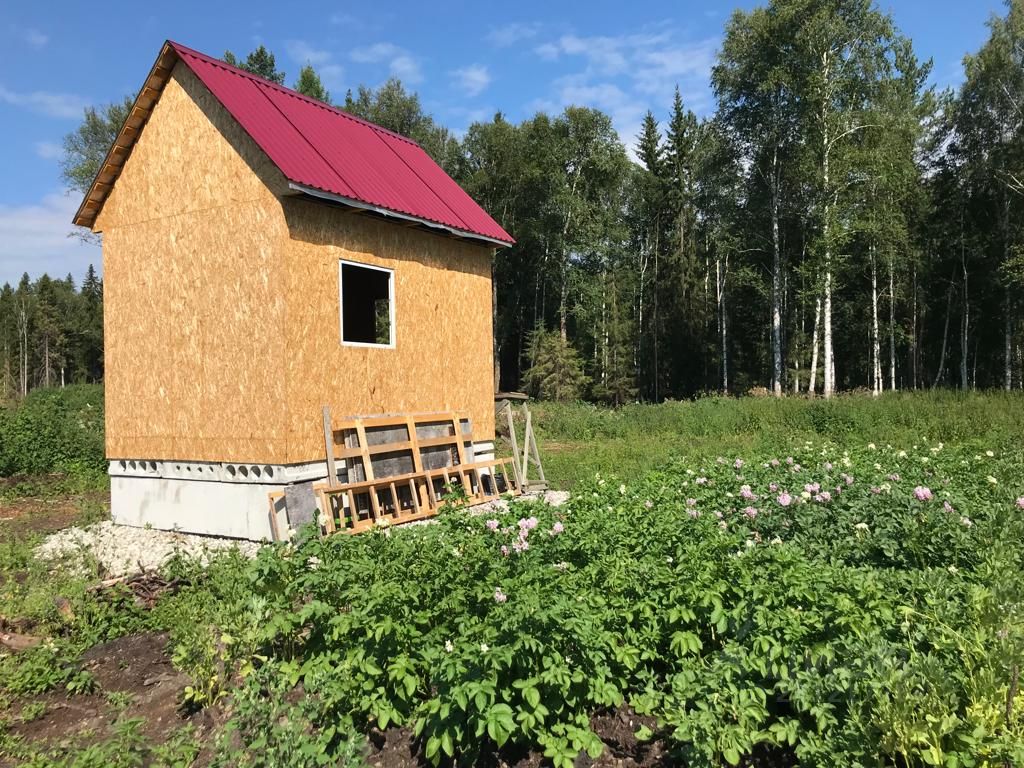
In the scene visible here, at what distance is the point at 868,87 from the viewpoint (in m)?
23.3

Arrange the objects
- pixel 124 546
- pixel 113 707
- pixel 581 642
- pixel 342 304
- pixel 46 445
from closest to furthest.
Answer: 1. pixel 581 642
2. pixel 113 707
3. pixel 124 546
4. pixel 342 304
5. pixel 46 445

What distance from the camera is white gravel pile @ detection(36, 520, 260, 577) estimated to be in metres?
6.98

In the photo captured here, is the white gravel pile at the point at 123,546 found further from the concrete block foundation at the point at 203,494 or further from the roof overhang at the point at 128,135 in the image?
the roof overhang at the point at 128,135

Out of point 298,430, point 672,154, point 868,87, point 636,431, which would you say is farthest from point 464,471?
point 672,154

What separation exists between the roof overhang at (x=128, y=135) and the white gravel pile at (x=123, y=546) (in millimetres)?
4527

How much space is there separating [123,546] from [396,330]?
4.42 m

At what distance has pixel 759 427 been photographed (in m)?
17.7

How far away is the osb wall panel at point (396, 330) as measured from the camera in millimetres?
8133

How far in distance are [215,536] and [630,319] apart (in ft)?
111

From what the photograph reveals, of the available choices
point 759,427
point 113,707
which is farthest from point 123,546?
point 759,427

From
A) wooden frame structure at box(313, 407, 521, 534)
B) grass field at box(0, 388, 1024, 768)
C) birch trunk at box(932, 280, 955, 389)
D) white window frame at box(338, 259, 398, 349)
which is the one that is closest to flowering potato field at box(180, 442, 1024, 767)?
grass field at box(0, 388, 1024, 768)

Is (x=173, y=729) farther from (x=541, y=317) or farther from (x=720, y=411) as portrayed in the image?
(x=541, y=317)

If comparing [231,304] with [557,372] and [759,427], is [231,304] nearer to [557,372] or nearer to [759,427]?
[759,427]

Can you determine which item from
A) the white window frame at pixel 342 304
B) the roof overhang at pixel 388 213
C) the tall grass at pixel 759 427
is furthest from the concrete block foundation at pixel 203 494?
the tall grass at pixel 759 427
